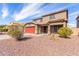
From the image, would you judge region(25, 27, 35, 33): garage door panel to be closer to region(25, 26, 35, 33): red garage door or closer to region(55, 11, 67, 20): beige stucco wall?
region(25, 26, 35, 33): red garage door

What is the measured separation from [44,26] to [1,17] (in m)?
2.07

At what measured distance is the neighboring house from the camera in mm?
7935

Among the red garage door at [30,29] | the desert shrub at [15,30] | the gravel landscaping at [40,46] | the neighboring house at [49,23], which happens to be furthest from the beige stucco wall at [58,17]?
the desert shrub at [15,30]

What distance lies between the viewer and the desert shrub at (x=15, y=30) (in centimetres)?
827

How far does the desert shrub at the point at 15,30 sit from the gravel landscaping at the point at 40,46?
29 centimetres

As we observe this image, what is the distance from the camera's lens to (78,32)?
811 centimetres

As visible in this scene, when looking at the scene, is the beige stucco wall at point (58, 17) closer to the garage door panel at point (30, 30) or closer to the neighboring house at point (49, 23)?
the neighboring house at point (49, 23)

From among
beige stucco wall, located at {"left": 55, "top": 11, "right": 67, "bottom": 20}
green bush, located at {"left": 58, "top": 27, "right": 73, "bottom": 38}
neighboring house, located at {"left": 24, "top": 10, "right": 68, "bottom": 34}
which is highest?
beige stucco wall, located at {"left": 55, "top": 11, "right": 67, "bottom": 20}

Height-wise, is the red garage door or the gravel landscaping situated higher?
the red garage door

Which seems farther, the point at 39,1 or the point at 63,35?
the point at 63,35

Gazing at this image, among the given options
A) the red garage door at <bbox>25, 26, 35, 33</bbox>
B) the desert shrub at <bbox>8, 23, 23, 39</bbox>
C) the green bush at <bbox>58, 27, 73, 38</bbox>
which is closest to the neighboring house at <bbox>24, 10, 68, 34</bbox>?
the red garage door at <bbox>25, 26, 35, 33</bbox>

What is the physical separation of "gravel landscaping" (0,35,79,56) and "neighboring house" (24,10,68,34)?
0.36 m

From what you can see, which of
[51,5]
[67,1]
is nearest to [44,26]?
[51,5]

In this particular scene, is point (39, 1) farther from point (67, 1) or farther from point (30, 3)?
point (67, 1)
